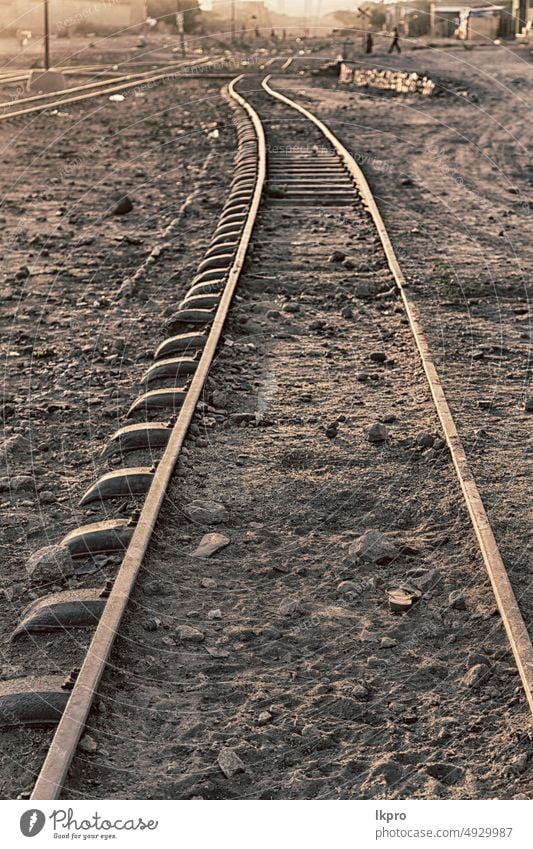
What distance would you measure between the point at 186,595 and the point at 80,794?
1.42m

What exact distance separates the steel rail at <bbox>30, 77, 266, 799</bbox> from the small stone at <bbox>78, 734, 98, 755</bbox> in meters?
0.05

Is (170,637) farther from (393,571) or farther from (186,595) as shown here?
(393,571)

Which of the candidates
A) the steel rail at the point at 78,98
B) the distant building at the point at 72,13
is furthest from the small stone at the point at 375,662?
the distant building at the point at 72,13

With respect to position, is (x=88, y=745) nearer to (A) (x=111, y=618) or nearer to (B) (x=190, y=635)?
(A) (x=111, y=618)

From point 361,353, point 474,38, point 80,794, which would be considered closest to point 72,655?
point 80,794

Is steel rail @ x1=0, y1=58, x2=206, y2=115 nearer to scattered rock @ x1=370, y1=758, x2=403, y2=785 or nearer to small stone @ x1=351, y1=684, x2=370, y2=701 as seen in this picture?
small stone @ x1=351, y1=684, x2=370, y2=701

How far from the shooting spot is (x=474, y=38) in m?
59.6

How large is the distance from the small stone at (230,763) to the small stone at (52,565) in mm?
1608

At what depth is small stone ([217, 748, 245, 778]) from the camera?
4055 millimetres

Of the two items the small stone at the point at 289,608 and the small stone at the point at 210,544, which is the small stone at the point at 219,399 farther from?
the small stone at the point at 289,608

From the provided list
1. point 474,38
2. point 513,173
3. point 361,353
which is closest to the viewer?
point 361,353

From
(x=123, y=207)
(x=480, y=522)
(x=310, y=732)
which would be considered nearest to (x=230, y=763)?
(x=310, y=732)
